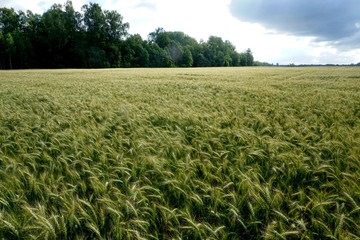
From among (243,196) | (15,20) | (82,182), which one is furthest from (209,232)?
(15,20)

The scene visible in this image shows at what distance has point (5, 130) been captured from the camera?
426 centimetres

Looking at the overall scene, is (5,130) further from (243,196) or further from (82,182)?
(243,196)

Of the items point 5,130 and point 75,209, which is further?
point 5,130

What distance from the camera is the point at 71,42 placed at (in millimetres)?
78875

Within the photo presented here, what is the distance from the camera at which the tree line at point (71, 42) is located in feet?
227

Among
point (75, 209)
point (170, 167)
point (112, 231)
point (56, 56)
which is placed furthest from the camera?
point (56, 56)

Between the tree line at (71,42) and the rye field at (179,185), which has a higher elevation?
the tree line at (71,42)

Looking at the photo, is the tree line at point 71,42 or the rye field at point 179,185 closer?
the rye field at point 179,185

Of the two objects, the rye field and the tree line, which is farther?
the tree line

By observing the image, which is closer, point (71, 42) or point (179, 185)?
point (179, 185)

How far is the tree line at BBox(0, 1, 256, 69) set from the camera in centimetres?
6906

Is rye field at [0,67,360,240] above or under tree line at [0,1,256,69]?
under

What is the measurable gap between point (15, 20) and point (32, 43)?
1207 centimetres

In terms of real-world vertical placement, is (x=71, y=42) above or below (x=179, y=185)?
above
